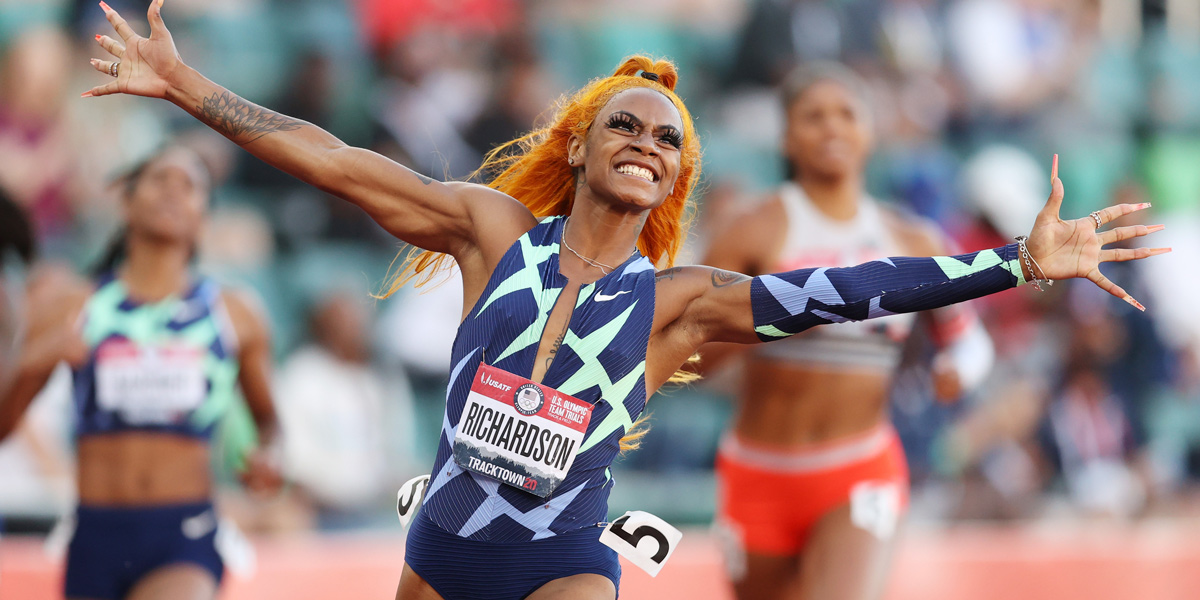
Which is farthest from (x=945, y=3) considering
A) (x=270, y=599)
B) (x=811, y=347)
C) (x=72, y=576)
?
(x=72, y=576)

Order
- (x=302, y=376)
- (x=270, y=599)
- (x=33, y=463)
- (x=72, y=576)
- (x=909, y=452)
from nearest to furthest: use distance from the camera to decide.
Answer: (x=72, y=576)
(x=270, y=599)
(x=33, y=463)
(x=302, y=376)
(x=909, y=452)

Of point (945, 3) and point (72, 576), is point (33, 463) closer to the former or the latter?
point (72, 576)

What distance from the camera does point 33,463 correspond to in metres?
7.41

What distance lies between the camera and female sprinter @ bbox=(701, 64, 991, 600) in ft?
17.5

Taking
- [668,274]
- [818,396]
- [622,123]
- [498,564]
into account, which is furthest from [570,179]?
[818,396]

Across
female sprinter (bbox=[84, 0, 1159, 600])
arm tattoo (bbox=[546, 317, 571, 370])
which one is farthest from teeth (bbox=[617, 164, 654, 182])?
arm tattoo (bbox=[546, 317, 571, 370])

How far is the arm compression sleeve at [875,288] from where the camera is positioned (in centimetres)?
330

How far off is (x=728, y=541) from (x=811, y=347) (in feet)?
3.19

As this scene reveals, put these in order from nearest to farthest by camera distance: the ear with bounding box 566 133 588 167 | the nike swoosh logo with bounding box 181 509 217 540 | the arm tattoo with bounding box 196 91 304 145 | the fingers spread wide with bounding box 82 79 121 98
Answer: the fingers spread wide with bounding box 82 79 121 98 < the arm tattoo with bounding box 196 91 304 145 < the ear with bounding box 566 133 588 167 < the nike swoosh logo with bounding box 181 509 217 540

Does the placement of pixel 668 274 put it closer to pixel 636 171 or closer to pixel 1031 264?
pixel 636 171

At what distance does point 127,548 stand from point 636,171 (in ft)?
10.1

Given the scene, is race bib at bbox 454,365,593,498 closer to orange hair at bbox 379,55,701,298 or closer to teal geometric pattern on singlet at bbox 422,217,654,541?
teal geometric pattern on singlet at bbox 422,217,654,541

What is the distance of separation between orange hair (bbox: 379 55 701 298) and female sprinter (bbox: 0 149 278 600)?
73.9 inches

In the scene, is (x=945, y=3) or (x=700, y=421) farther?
(x=945, y=3)
